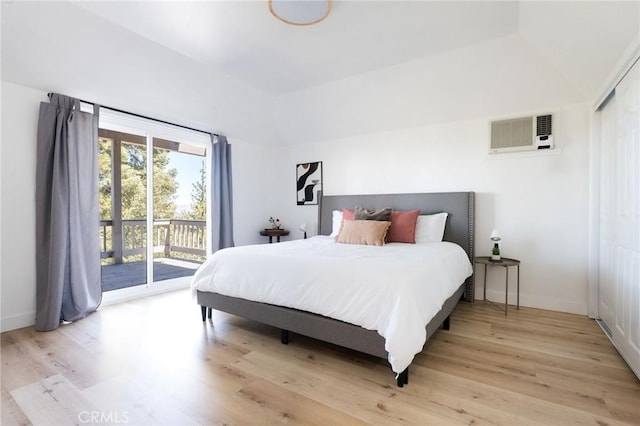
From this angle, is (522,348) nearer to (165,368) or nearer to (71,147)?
(165,368)

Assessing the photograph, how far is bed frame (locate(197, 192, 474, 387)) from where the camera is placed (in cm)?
195

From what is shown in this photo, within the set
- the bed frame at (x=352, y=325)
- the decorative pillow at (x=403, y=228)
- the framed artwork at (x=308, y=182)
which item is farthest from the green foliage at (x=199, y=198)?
the decorative pillow at (x=403, y=228)

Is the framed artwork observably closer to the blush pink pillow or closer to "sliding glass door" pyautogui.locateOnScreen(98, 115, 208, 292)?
the blush pink pillow

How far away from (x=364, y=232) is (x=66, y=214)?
297cm

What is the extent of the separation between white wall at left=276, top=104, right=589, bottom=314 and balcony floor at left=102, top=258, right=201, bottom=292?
308 centimetres

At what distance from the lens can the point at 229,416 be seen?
1539 millimetres

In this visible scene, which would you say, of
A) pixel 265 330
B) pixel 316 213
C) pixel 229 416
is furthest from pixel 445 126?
pixel 229 416

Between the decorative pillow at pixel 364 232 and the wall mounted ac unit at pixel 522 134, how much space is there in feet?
5.27

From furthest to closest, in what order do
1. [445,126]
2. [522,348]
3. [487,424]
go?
[445,126], [522,348], [487,424]

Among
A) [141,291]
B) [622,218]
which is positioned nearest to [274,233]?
[141,291]

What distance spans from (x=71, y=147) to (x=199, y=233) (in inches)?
76.8

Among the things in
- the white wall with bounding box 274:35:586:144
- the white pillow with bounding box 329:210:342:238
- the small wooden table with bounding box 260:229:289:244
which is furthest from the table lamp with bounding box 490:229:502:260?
the small wooden table with bounding box 260:229:289:244

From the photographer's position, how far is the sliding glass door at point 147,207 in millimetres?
3625

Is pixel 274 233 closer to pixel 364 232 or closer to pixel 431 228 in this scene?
pixel 364 232
